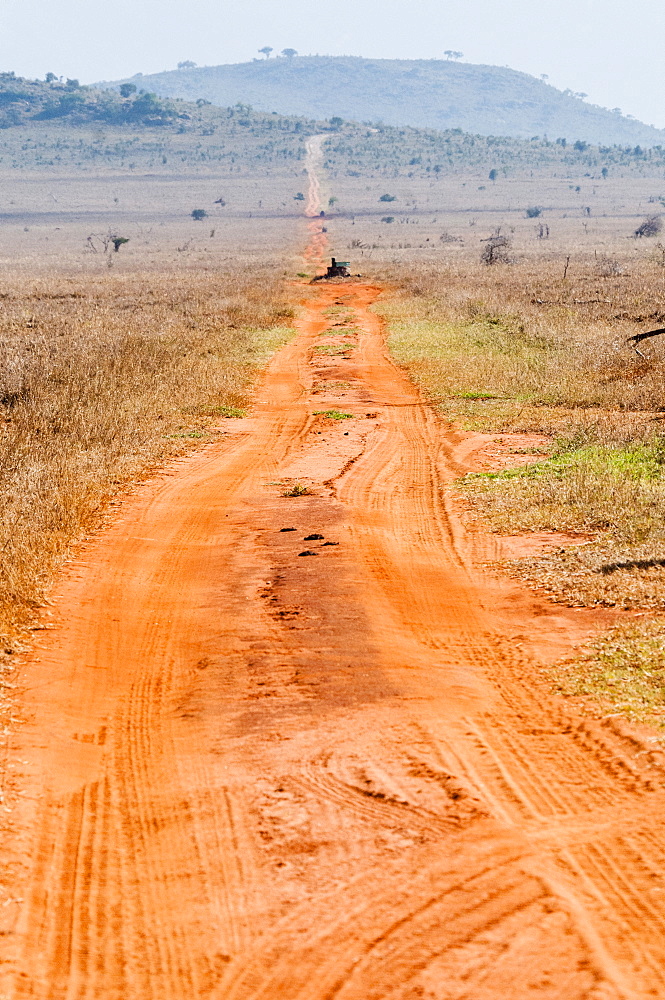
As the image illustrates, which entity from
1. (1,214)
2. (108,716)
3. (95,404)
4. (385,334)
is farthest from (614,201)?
(108,716)

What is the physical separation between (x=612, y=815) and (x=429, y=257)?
53.0m

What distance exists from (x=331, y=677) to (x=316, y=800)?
4.48ft

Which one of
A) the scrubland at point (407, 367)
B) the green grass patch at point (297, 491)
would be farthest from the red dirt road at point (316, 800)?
the green grass patch at point (297, 491)

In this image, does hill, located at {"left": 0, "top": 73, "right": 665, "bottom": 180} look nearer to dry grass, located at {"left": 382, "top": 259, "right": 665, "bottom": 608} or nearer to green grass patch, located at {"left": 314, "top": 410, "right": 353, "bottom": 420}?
dry grass, located at {"left": 382, "top": 259, "right": 665, "bottom": 608}

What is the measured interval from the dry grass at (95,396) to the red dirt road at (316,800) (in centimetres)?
63

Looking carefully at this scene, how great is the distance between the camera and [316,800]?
4.71 meters

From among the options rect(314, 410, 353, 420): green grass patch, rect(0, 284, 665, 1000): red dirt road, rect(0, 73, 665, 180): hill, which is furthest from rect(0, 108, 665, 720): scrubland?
rect(0, 73, 665, 180): hill

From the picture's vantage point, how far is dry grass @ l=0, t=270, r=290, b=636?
8750 millimetres

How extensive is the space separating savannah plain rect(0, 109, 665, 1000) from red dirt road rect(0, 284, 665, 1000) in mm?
17

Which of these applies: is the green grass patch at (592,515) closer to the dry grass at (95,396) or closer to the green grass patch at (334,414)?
the dry grass at (95,396)

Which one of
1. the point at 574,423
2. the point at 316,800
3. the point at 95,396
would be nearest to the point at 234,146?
the point at 95,396

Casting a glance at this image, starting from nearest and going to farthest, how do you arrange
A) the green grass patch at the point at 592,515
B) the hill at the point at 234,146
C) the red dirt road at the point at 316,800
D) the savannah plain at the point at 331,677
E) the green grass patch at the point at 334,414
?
1. the red dirt road at the point at 316,800
2. the savannah plain at the point at 331,677
3. the green grass patch at the point at 592,515
4. the green grass patch at the point at 334,414
5. the hill at the point at 234,146

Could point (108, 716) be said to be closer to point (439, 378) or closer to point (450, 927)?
point (450, 927)

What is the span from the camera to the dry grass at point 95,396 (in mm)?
8750
